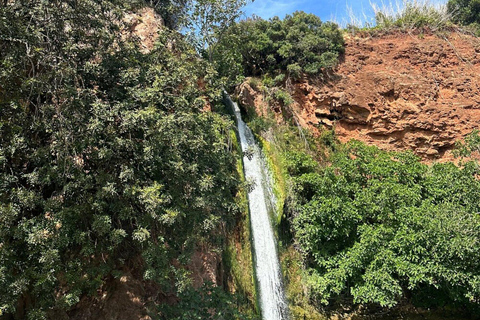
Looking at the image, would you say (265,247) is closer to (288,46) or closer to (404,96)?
→ (288,46)

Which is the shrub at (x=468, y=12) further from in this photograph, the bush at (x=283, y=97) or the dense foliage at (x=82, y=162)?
the dense foliage at (x=82, y=162)

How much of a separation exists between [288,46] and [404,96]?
6644 mm

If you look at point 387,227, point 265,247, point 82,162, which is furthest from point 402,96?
point 82,162

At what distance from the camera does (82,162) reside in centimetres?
729

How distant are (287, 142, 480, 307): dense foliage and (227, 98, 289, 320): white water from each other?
1.17m

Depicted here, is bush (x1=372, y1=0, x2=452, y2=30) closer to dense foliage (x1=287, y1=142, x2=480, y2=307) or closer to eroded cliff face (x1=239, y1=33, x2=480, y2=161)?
eroded cliff face (x1=239, y1=33, x2=480, y2=161)

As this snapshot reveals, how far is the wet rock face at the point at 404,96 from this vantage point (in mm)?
18531

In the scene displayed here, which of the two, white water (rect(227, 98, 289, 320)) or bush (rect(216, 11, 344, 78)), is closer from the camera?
white water (rect(227, 98, 289, 320))

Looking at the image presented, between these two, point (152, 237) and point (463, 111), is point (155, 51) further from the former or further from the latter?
point (463, 111)

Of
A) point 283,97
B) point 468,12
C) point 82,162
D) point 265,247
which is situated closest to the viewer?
point 82,162

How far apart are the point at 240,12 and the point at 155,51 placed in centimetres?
670

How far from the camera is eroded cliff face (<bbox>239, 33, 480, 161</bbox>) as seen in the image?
18516 mm

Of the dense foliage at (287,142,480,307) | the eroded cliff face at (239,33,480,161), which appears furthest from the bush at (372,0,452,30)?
the dense foliage at (287,142,480,307)

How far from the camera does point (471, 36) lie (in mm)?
21359
